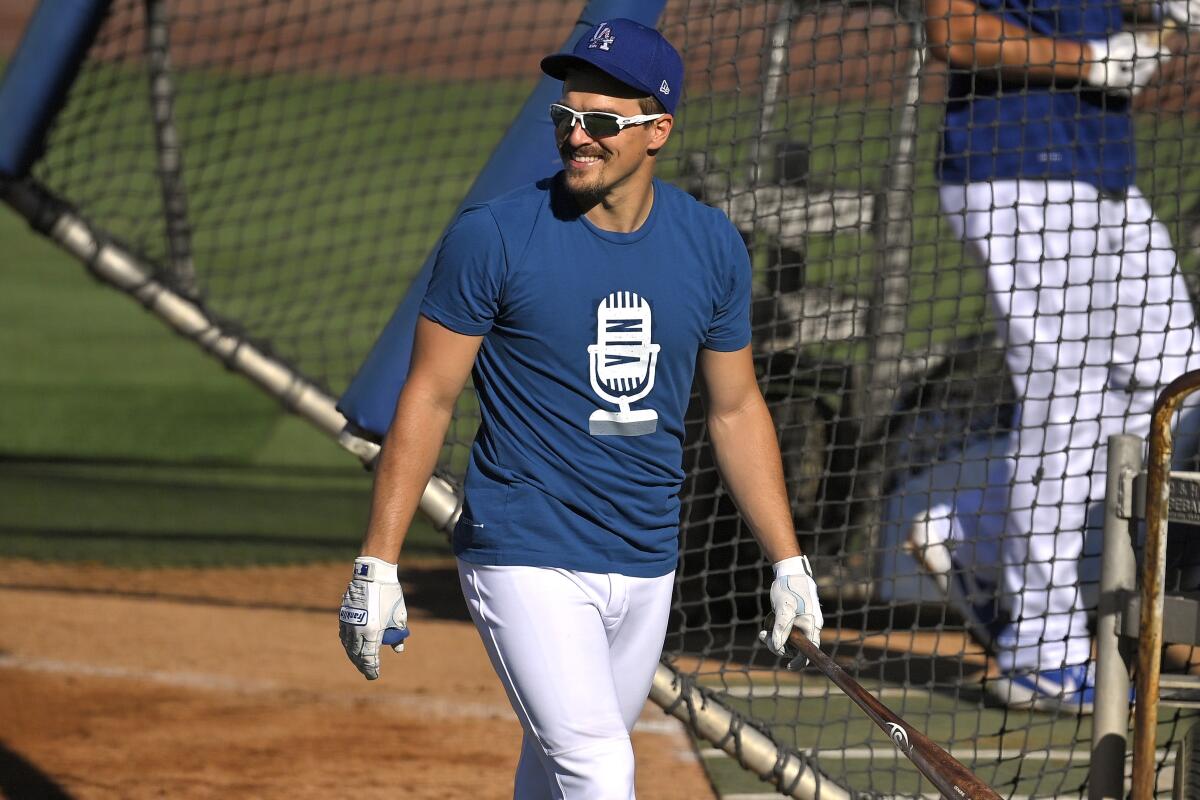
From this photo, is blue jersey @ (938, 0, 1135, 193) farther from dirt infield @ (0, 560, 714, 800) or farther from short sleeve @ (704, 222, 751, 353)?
dirt infield @ (0, 560, 714, 800)

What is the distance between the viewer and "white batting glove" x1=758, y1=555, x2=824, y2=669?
138 inches

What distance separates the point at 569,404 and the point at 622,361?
5.5 inches

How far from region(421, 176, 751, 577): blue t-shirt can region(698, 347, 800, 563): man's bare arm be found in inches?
7.2

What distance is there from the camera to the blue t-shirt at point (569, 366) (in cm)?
321

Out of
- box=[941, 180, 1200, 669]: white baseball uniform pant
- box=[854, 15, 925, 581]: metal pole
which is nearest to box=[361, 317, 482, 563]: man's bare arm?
box=[941, 180, 1200, 669]: white baseball uniform pant

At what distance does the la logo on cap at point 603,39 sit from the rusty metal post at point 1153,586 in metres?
1.49

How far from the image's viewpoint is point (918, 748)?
10.1 feet

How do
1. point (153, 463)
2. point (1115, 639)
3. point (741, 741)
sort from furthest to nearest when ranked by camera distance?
1. point (153, 463)
2. point (741, 741)
3. point (1115, 639)

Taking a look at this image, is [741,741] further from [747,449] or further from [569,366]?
[569,366]

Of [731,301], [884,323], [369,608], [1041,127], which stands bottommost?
[369,608]

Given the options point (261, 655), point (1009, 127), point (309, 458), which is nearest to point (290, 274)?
point (309, 458)

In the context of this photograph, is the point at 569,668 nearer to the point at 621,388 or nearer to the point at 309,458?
the point at 621,388

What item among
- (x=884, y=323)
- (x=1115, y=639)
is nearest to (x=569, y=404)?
(x=1115, y=639)

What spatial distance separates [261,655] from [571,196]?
3.36 metres
